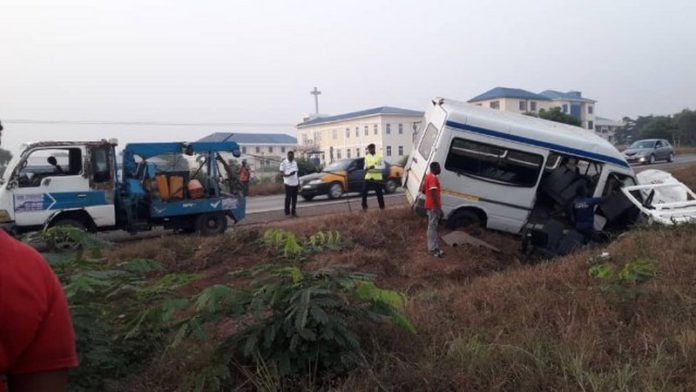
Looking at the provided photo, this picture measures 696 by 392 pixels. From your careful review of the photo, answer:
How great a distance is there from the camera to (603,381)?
3035 mm

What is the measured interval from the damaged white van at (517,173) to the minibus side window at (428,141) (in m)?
0.04

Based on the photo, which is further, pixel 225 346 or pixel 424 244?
pixel 424 244

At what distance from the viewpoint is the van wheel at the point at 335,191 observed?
19469 mm

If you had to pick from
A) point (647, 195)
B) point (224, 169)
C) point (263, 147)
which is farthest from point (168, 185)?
point (263, 147)

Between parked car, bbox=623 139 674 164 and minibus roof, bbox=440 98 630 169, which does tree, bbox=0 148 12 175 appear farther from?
parked car, bbox=623 139 674 164

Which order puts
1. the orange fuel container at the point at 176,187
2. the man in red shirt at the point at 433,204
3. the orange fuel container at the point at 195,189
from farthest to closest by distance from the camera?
the orange fuel container at the point at 195,189 → the orange fuel container at the point at 176,187 → the man in red shirt at the point at 433,204

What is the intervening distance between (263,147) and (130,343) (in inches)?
3386

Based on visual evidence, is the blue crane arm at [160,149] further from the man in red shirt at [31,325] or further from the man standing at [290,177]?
the man in red shirt at [31,325]

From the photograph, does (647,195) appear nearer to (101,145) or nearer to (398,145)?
(101,145)

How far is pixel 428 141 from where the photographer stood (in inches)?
417

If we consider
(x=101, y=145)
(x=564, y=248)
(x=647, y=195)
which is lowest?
(x=564, y=248)

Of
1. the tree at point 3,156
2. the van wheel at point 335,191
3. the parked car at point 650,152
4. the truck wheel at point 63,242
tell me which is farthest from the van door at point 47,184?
the parked car at point 650,152

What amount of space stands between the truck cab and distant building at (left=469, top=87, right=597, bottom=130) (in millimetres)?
58392

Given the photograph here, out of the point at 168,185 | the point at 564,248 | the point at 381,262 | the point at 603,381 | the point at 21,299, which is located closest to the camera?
the point at 21,299
